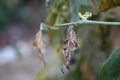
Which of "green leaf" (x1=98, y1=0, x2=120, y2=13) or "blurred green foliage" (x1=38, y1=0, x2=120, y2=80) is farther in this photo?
"blurred green foliage" (x1=38, y1=0, x2=120, y2=80)

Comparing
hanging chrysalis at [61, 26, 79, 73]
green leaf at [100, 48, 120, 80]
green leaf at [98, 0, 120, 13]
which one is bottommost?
green leaf at [100, 48, 120, 80]

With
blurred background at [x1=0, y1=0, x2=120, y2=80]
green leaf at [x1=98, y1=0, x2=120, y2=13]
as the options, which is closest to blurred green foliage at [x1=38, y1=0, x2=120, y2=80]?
blurred background at [x1=0, y1=0, x2=120, y2=80]

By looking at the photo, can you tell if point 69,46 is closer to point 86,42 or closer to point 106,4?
point 106,4

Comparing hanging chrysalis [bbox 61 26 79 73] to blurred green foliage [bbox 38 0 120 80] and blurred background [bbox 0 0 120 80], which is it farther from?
blurred green foliage [bbox 38 0 120 80]

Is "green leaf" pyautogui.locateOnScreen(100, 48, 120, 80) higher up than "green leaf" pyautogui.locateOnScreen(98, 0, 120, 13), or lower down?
lower down

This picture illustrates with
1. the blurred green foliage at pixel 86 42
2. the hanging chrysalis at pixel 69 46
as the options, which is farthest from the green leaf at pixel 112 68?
the blurred green foliage at pixel 86 42

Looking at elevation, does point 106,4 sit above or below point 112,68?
above

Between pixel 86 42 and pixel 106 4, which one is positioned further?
pixel 86 42

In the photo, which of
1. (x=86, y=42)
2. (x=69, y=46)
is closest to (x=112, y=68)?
(x=69, y=46)

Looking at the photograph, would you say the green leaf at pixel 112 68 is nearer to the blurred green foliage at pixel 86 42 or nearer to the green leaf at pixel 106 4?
the green leaf at pixel 106 4
